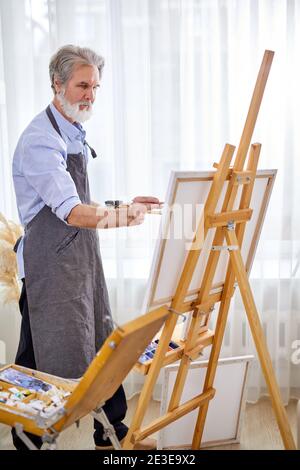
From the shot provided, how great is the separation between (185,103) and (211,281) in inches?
42.7

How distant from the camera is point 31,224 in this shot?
1.91m

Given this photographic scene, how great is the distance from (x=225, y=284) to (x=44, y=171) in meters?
0.72

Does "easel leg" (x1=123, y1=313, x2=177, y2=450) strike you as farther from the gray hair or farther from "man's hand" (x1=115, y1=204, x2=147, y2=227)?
the gray hair

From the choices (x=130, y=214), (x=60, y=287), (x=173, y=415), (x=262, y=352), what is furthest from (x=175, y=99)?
(x=173, y=415)

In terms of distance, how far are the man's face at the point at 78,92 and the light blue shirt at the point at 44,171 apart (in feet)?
0.13

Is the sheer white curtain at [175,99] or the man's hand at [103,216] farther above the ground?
the sheer white curtain at [175,99]

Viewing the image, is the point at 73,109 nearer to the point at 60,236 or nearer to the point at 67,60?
the point at 67,60

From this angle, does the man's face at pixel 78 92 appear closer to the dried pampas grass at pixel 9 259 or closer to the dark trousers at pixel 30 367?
the dark trousers at pixel 30 367

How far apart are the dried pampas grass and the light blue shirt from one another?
0.62 metres

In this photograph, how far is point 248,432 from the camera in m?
2.49

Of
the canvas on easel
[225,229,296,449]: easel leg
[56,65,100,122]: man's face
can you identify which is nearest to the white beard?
[56,65,100,122]: man's face

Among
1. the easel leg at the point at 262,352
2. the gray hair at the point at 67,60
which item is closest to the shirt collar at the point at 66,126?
the gray hair at the point at 67,60

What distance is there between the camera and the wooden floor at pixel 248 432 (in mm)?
2381
